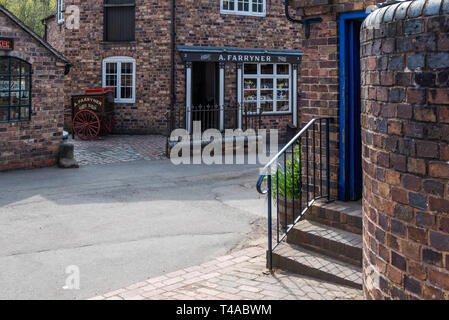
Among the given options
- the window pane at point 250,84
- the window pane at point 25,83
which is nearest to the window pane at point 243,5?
the window pane at point 250,84

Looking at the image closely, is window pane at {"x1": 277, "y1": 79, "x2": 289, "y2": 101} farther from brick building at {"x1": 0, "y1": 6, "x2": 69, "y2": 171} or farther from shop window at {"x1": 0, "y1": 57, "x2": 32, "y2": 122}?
shop window at {"x1": 0, "y1": 57, "x2": 32, "y2": 122}

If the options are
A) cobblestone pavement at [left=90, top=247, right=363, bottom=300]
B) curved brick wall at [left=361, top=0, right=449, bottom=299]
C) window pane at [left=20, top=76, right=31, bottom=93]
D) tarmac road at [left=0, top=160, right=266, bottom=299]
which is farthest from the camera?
window pane at [left=20, top=76, right=31, bottom=93]

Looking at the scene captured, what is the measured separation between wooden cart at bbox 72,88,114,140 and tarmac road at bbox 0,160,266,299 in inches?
225

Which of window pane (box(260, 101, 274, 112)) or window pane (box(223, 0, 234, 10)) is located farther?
window pane (box(260, 101, 274, 112))

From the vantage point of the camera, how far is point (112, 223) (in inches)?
309

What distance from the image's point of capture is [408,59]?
3018 millimetres

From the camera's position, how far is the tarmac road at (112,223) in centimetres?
567

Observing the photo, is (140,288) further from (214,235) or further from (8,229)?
(8,229)

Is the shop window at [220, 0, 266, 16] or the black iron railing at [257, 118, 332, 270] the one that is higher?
the shop window at [220, 0, 266, 16]

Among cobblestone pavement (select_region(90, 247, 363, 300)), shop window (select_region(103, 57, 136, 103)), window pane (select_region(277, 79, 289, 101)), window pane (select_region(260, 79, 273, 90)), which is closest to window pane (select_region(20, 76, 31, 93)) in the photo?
shop window (select_region(103, 57, 136, 103))

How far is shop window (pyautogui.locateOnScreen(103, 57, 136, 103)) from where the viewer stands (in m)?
19.5

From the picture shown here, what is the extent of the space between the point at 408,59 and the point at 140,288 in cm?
328

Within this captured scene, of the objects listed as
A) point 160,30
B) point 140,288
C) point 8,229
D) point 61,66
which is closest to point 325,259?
point 140,288

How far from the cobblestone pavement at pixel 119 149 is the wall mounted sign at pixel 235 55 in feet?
10.1
